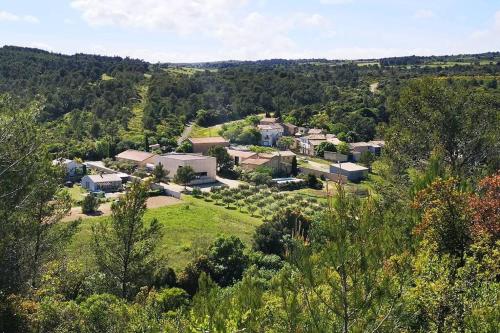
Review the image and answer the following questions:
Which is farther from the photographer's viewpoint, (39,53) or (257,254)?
(39,53)

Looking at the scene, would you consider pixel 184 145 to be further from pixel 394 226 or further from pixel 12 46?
pixel 12 46

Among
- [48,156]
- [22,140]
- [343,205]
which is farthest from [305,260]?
[48,156]

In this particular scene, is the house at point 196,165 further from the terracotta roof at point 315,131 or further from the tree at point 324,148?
the terracotta roof at point 315,131

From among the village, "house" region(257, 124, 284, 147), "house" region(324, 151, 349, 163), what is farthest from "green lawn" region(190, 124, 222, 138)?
"house" region(324, 151, 349, 163)

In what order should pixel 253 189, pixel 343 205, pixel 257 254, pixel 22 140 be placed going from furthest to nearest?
pixel 253 189 < pixel 257 254 < pixel 22 140 < pixel 343 205

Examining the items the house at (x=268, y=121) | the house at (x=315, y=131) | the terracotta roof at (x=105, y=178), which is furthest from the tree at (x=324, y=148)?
the terracotta roof at (x=105, y=178)

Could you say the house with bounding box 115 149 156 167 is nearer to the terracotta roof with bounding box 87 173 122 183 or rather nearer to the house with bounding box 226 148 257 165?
the terracotta roof with bounding box 87 173 122 183
